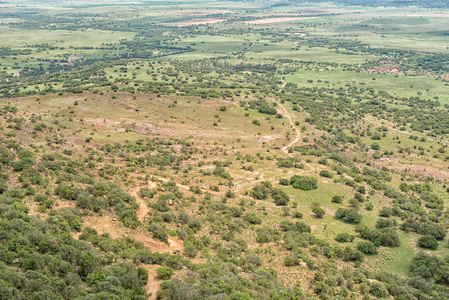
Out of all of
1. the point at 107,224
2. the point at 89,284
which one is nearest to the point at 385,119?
the point at 107,224

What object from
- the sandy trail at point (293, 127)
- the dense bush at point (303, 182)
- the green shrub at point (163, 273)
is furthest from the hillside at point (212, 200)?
the sandy trail at point (293, 127)

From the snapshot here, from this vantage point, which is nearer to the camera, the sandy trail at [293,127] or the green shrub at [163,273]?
the green shrub at [163,273]

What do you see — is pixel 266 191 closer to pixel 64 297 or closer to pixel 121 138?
pixel 121 138

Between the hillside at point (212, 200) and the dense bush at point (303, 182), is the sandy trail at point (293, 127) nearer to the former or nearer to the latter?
the hillside at point (212, 200)

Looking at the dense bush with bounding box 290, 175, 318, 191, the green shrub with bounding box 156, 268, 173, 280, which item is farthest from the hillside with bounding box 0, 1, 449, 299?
the dense bush with bounding box 290, 175, 318, 191

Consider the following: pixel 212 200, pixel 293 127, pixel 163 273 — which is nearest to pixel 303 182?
pixel 212 200

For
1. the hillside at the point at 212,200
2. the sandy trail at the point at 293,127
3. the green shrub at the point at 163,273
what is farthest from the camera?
the sandy trail at the point at 293,127

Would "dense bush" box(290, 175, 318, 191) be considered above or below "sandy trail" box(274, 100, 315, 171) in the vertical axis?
below

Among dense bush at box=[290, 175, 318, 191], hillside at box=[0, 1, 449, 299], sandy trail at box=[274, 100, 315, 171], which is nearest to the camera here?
hillside at box=[0, 1, 449, 299]

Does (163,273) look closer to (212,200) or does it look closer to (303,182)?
(212,200)

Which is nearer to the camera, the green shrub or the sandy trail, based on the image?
the green shrub

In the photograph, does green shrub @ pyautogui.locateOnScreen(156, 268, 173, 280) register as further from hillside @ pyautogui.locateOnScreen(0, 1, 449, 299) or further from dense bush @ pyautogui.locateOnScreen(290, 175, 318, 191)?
dense bush @ pyautogui.locateOnScreen(290, 175, 318, 191)
